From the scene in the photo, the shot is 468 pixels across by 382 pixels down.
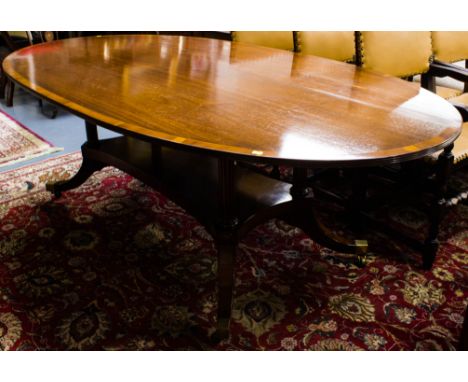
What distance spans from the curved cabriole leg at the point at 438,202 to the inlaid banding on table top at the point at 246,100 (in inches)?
7.3

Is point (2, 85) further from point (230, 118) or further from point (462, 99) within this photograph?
point (462, 99)

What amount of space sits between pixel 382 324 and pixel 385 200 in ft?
1.42

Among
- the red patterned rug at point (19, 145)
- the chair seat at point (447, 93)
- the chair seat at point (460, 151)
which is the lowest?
the red patterned rug at point (19, 145)

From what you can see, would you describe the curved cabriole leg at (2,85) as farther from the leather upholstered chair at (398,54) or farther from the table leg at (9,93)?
the leather upholstered chair at (398,54)

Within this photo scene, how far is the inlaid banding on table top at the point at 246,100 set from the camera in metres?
0.79

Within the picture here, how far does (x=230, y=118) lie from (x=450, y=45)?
1.24m

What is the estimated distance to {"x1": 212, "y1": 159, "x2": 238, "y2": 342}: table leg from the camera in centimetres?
96

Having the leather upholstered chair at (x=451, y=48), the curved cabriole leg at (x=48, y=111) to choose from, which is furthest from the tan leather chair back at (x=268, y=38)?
the curved cabriole leg at (x=48, y=111)

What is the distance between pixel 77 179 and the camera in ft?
5.14

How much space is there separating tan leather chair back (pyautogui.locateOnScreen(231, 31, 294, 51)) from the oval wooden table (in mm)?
188

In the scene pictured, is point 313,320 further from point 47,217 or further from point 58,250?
point 47,217

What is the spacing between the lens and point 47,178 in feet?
5.73

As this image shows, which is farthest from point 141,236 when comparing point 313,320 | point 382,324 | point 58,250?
point 382,324

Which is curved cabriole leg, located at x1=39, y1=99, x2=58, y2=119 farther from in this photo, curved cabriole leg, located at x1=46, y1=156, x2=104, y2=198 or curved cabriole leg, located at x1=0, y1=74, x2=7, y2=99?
curved cabriole leg, located at x1=46, y1=156, x2=104, y2=198
